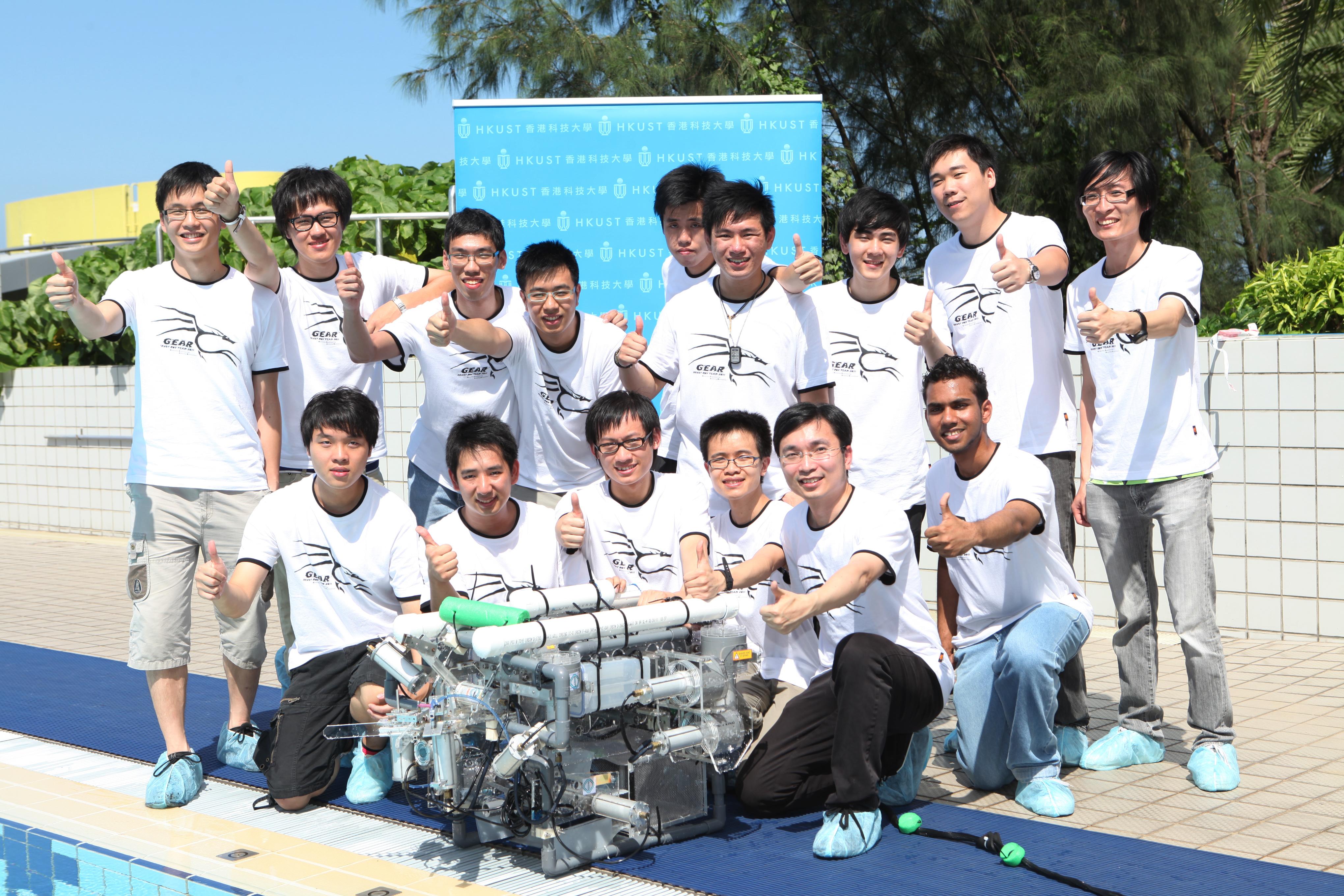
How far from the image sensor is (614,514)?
4.10 metres

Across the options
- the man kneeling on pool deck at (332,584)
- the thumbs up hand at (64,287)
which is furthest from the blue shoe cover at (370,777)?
the thumbs up hand at (64,287)

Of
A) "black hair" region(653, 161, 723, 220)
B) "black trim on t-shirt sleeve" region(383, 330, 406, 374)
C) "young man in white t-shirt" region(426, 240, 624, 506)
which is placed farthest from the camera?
"black hair" region(653, 161, 723, 220)

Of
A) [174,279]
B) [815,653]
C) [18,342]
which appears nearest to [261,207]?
[18,342]

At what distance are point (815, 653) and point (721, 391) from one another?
981 millimetres

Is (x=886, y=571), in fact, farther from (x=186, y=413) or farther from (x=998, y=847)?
(x=186, y=413)

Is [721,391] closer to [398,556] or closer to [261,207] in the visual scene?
[398,556]

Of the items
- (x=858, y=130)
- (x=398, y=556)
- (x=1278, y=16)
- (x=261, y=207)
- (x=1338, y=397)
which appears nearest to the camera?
(x=398, y=556)

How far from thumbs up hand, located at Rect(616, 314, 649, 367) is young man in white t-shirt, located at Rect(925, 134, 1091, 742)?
3.58 ft

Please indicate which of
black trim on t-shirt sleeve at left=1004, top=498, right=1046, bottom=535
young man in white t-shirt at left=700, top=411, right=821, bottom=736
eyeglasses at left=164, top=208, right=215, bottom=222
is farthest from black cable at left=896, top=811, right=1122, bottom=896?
eyeglasses at left=164, top=208, right=215, bottom=222

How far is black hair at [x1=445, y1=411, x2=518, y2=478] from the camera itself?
13.1 ft

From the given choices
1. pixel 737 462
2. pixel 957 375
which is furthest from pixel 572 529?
pixel 957 375

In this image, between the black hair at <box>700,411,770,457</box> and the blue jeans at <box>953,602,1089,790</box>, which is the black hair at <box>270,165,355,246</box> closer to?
the black hair at <box>700,411,770,457</box>

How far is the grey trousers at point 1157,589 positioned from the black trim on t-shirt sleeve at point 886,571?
90 cm

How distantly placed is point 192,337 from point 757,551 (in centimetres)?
213
